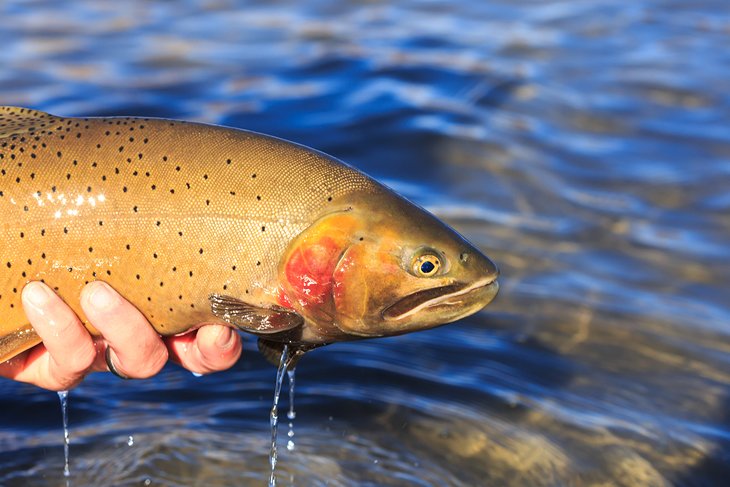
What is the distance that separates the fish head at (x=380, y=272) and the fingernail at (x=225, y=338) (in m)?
0.46

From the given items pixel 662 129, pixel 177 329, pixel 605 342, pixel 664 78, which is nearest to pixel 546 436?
pixel 605 342

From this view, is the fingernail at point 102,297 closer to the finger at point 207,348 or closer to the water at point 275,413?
the finger at point 207,348

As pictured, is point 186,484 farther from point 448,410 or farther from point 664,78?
point 664,78

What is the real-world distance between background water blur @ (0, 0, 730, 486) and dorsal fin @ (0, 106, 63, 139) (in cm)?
179

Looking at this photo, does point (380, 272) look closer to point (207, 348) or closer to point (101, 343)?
point (207, 348)

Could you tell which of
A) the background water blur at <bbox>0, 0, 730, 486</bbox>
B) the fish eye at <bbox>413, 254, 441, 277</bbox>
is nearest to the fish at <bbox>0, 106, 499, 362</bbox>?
the fish eye at <bbox>413, 254, 441, 277</bbox>

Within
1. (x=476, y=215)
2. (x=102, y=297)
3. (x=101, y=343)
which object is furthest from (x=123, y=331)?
(x=476, y=215)

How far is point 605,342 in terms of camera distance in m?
5.71

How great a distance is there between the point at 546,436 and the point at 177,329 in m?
2.16

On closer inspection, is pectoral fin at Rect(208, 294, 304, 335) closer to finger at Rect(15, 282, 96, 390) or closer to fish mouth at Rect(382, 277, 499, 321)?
fish mouth at Rect(382, 277, 499, 321)

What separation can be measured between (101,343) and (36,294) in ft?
1.85

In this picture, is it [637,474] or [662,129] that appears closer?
[637,474]

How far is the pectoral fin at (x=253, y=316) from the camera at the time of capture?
130 inches

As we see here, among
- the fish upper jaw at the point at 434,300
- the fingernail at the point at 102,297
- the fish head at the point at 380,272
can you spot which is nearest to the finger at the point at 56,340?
the fingernail at the point at 102,297
